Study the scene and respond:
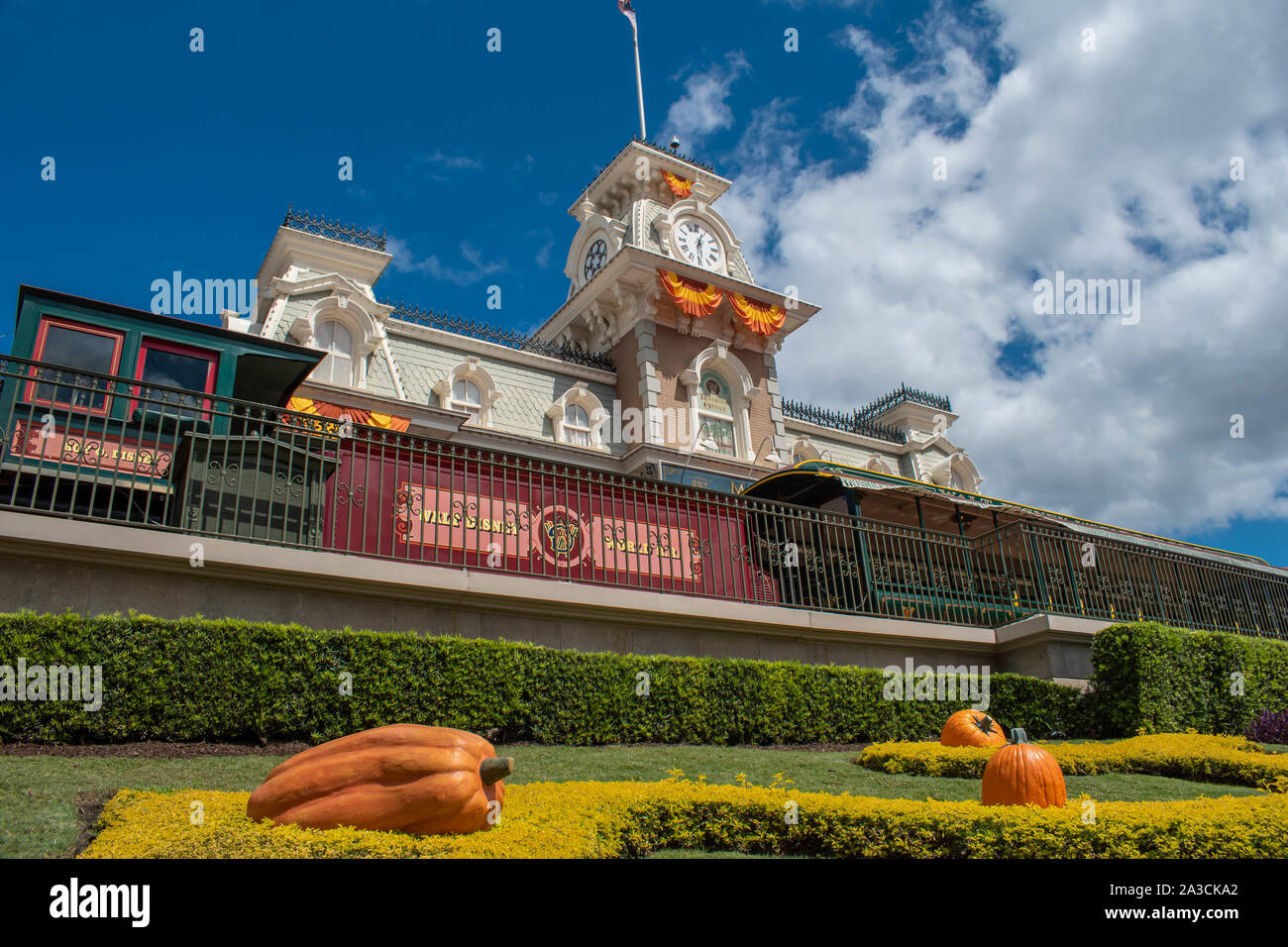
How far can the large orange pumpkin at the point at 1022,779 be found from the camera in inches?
233

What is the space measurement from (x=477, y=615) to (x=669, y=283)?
52.5ft

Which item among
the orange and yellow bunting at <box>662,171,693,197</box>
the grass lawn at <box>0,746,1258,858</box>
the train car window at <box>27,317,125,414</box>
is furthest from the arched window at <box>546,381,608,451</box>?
the grass lawn at <box>0,746,1258,858</box>

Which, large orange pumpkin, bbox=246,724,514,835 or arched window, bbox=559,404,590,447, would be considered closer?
large orange pumpkin, bbox=246,724,514,835

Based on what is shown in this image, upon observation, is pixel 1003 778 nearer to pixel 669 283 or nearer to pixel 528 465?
pixel 528 465

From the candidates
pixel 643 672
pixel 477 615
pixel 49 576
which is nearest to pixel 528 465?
pixel 477 615

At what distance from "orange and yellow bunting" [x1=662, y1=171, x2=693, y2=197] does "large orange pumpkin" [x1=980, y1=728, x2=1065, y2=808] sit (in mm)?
23470

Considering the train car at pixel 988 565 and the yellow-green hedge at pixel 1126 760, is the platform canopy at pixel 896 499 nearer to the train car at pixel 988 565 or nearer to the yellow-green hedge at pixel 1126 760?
the train car at pixel 988 565

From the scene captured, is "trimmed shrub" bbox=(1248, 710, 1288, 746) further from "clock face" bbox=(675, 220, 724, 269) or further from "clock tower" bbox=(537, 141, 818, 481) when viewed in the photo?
"clock face" bbox=(675, 220, 724, 269)

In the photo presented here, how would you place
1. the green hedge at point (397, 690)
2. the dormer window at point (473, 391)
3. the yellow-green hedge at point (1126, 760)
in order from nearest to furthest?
the green hedge at point (397, 690) → the yellow-green hedge at point (1126, 760) → the dormer window at point (473, 391)

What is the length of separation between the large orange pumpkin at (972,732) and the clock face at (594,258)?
63.4ft

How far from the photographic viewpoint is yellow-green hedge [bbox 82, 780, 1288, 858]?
435 cm

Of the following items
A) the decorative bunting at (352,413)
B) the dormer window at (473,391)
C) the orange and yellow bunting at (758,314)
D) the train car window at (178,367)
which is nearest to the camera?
the train car window at (178,367)

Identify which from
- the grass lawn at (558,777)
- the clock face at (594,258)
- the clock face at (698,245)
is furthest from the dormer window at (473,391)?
the grass lawn at (558,777)
